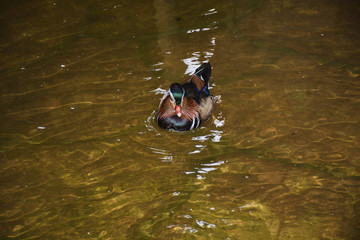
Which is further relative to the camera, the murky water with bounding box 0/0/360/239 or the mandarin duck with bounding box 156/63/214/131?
the mandarin duck with bounding box 156/63/214/131

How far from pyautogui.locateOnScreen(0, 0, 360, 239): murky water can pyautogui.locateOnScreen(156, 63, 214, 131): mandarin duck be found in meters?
0.09

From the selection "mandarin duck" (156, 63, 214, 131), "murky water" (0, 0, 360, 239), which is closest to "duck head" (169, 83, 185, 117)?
"mandarin duck" (156, 63, 214, 131)

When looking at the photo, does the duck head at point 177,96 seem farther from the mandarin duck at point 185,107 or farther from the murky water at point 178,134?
the murky water at point 178,134

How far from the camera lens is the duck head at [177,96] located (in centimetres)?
364

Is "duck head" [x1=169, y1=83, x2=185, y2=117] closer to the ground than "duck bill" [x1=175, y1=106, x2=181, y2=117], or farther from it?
farther from it

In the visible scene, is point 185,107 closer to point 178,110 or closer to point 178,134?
point 178,110

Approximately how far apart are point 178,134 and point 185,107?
9.4 inches

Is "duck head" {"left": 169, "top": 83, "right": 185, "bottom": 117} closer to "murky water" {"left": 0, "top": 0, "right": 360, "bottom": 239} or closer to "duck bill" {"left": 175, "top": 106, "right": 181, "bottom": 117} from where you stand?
"duck bill" {"left": 175, "top": 106, "right": 181, "bottom": 117}

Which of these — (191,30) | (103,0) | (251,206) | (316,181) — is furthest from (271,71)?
(103,0)

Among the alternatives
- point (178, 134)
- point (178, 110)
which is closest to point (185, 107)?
point (178, 110)

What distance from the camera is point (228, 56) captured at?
4.59 metres

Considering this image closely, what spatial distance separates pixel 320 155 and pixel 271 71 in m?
1.25

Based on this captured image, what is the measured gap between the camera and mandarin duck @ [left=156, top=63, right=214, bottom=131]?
3.65 m

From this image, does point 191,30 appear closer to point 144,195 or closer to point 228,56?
point 228,56
